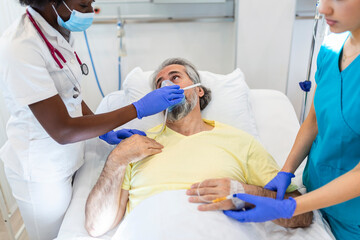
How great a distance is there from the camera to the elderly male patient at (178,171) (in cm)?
128

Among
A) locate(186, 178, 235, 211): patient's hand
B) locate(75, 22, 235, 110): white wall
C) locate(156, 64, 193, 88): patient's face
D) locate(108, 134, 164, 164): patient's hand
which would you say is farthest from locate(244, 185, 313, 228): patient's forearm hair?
locate(75, 22, 235, 110): white wall

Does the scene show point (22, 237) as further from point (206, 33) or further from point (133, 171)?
point (206, 33)

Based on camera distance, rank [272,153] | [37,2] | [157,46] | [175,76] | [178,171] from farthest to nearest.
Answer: [157,46], [272,153], [175,76], [178,171], [37,2]

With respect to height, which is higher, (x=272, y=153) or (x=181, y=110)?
(x=181, y=110)

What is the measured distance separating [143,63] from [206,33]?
0.61m

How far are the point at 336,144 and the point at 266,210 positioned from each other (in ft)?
1.11

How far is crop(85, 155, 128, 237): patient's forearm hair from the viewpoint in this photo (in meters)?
1.32

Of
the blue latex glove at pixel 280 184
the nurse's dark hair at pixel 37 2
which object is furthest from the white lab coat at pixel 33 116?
the blue latex glove at pixel 280 184

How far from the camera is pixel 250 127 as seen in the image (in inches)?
75.3

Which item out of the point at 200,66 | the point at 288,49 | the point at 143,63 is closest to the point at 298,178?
the point at 288,49

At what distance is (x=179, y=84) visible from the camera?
1637 mm

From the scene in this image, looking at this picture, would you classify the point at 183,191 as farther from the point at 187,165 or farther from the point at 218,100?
the point at 218,100

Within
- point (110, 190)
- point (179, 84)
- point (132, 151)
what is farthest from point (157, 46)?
point (110, 190)

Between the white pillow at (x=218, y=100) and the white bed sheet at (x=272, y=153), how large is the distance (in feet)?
0.37
